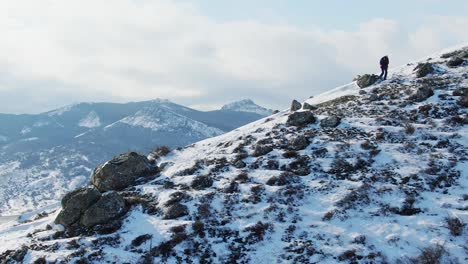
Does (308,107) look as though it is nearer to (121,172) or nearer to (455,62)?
(455,62)

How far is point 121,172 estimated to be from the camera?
3481 centimetres

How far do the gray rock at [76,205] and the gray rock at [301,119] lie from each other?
19696 millimetres

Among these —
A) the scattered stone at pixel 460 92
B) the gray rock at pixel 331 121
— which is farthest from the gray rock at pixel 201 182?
the scattered stone at pixel 460 92

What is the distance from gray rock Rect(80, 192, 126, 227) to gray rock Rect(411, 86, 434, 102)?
94.7ft

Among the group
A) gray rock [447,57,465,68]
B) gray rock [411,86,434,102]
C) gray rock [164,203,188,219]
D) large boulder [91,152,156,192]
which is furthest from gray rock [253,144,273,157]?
gray rock [447,57,465,68]

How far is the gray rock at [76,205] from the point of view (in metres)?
28.7

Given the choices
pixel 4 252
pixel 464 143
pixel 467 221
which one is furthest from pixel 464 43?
pixel 4 252

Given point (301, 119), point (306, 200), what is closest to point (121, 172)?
point (306, 200)

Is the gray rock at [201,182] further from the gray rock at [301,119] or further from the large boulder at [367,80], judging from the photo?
the large boulder at [367,80]

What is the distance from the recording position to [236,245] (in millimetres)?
24312

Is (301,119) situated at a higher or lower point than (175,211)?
higher

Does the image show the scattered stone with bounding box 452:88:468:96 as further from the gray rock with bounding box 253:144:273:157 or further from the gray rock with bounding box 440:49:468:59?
the gray rock with bounding box 253:144:273:157

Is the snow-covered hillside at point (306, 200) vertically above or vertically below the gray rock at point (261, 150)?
below

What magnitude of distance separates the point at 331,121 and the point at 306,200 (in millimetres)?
12999
